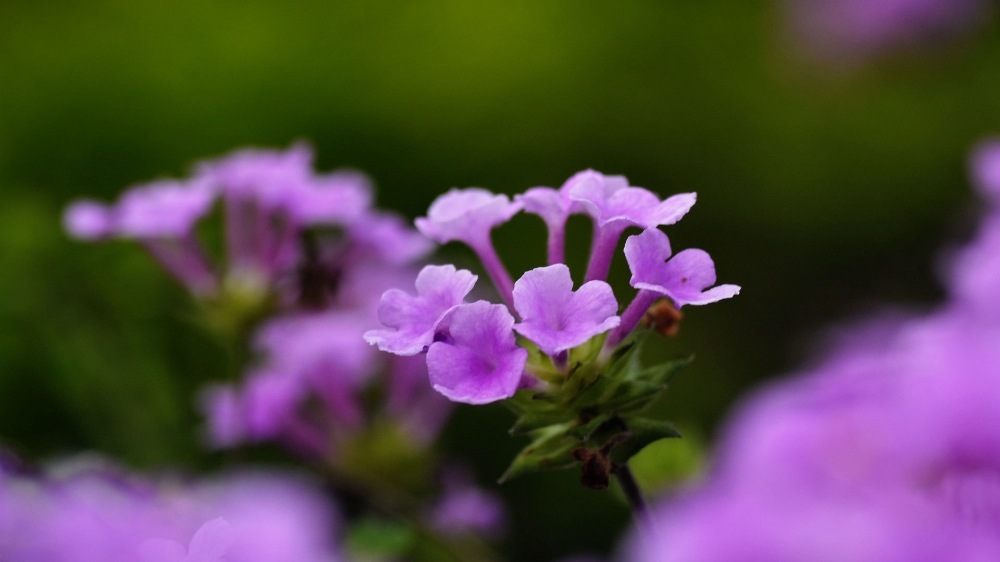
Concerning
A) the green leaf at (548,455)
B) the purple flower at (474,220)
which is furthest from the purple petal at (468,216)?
the green leaf at (548,455)

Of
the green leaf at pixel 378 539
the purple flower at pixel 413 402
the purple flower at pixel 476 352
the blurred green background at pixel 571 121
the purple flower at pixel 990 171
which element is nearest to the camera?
the purple flower at pixel 476 352

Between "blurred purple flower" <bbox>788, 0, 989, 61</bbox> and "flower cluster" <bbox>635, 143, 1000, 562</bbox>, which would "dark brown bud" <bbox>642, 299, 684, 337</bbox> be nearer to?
"flower cluster" <bbox>635, 143, 1000, 562</bbox>

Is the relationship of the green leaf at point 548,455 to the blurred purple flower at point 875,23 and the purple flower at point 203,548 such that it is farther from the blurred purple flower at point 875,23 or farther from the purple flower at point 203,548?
the blurred purple flower at point 875,23

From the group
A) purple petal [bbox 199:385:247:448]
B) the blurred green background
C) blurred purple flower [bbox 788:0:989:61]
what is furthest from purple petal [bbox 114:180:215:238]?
blurred purple flower [bbox 788:0:989:61]

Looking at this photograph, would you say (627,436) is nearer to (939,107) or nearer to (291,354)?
(291,354)

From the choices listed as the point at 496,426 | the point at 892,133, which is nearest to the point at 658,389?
the point at 496,426

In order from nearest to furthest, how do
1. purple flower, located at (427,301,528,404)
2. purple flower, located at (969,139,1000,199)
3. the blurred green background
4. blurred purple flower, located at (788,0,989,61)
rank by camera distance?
1. purple flower, located at (427,301,528,404)
2. purple flower, located at (969,139,1000,199)
3. the blurred green background
4. blurred purple flower, located at (788,0,989,61)

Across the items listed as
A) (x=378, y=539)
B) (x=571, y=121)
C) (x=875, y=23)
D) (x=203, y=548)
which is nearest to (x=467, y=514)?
(x=378, y=539)

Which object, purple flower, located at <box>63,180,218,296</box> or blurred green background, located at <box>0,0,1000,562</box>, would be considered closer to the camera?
purple flower, located at <box>63,180,218,296</box>
